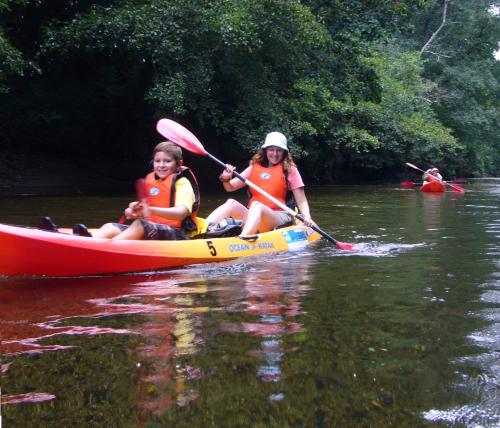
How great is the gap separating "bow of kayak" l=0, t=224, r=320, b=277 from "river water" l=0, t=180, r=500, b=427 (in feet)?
0.30

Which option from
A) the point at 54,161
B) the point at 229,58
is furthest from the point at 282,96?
the point at 54,161

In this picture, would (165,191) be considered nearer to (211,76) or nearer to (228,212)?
(228,212)

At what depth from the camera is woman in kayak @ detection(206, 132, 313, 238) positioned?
21.7 feet

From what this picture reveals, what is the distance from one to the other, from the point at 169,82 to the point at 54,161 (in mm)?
6980

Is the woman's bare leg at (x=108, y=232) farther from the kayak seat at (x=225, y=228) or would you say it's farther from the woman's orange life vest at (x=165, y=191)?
the kayak seat at (x=225, y=228)

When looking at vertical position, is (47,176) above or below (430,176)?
above

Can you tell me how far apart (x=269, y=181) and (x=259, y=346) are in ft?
Answer: 13.0

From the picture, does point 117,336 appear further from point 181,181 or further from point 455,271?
point 455,271

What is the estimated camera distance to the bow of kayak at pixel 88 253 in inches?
176

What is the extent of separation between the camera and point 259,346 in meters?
2.96

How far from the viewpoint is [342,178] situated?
1084 inches

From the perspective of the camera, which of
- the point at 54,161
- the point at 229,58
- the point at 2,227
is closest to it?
the point at 2,227

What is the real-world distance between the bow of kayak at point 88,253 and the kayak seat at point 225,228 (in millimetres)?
481

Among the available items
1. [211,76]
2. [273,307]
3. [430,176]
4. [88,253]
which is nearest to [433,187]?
[430,176]
